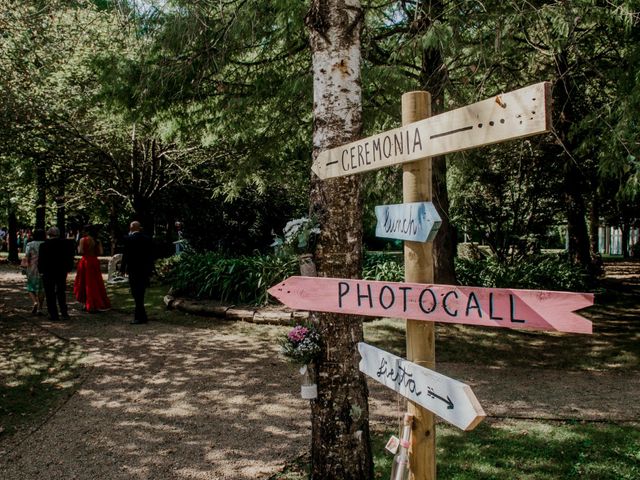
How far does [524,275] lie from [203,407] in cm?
802

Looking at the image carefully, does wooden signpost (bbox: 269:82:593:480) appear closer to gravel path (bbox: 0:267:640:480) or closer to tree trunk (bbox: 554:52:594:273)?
gravel path (bbox: 0:267:640:480)

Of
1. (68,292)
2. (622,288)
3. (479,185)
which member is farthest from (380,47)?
(68,292)

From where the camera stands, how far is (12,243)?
24500 millimetres

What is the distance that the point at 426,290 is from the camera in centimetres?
235

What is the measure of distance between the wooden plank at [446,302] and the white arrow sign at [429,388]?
242mm

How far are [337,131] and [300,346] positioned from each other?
4.54ft

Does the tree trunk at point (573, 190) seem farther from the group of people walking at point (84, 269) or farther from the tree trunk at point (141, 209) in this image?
the tree trunk at point (141, 209)

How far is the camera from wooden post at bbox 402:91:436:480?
247cm

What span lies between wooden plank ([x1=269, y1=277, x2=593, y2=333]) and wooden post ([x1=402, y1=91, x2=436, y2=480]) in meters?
0.13

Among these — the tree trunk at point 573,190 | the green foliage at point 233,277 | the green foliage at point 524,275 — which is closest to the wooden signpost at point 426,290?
the green foliage at point 233,277

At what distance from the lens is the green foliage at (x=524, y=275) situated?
11.3 meters

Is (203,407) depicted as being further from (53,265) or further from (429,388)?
(53,265)

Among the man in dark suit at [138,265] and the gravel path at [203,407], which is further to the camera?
the man in dark suit at [138,265]

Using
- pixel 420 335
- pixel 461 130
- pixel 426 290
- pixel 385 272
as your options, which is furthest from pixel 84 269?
pixel 461 130
